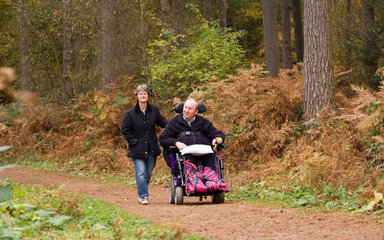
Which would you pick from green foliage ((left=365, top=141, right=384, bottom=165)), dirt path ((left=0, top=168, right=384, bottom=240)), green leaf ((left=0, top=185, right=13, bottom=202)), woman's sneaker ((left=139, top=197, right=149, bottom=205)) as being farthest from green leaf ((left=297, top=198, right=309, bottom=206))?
green leaf ((left=0, top=185, right=13, bottom=202))

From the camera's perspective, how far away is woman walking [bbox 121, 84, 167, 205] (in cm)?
1401

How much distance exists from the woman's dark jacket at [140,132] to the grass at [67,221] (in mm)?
A: 1534

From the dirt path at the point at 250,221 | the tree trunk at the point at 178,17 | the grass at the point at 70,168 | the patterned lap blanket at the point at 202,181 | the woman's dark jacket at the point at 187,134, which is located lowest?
the grass at the point at 70,168

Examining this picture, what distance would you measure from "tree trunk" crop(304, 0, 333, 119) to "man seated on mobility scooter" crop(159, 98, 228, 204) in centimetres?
382

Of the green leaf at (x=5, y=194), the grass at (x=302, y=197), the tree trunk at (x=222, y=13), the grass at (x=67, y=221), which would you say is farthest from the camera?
the tree trunk at (x=222, y=13)

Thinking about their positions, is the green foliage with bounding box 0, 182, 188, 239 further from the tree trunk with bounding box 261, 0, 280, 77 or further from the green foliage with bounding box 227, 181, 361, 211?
the tree trunk with bounding box 261, 0, 280, 77

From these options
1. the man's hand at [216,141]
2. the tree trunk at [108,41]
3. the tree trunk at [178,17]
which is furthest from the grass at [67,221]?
the tree trunk at [108,41]

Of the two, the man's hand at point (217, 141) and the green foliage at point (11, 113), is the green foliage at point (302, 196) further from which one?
the green foliage at point (11, 113)

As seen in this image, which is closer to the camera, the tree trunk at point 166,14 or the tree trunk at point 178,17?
the tree trunk at point 178,17

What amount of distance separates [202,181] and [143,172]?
1.42 metres

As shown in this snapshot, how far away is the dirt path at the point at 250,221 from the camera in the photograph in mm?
9352

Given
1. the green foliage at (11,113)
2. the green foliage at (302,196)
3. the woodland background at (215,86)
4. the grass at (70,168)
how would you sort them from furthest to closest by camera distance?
the green foliage at (11,113), the grass at (70,168), the woodland background at (215,86), the green foliage at (302,196)

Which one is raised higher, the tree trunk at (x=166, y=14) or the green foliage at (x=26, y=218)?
the tree trunk at (x=166, y=14)

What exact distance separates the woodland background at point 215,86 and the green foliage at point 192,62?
0.05 m
